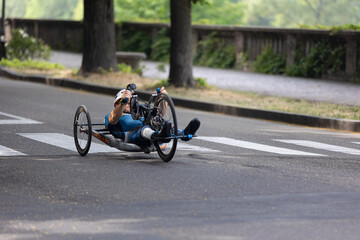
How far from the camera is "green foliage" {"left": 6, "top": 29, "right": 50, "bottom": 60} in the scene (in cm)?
2775

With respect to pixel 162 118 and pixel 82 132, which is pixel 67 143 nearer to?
pixel 82 132

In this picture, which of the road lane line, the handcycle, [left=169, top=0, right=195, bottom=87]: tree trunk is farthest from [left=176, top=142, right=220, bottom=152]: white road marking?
[left=169, top=0, right=195, bottom=87]: tree trunk

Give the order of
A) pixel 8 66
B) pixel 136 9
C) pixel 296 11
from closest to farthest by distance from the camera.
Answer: pixel 8 66, pixel 136 9, pixel 296 11

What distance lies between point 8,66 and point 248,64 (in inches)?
312

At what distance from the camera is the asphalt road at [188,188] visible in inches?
253

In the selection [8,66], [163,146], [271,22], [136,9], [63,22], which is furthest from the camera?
[271,22]

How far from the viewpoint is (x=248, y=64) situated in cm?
2695

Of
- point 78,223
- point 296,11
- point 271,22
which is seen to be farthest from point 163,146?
point 271,22

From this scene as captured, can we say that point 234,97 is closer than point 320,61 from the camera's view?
Yes

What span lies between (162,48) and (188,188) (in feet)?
78.9

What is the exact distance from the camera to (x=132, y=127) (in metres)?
9.87

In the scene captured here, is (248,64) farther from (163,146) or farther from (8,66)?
Answer: (163,146)

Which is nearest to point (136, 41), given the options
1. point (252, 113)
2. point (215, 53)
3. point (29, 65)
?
point (215, 53)

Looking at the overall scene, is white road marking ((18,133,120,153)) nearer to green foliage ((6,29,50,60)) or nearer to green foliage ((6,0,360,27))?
green foliage ((6,29,50,60))
